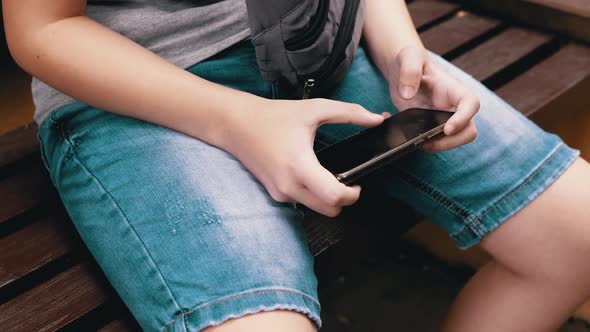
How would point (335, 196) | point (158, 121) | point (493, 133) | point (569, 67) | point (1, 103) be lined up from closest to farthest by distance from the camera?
1. point (335, 196)
2. point (158, 121)
3. point (493, 133)
4. point (569, 67)
5. point (1, 103)

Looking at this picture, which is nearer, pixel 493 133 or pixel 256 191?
pixel 256 191

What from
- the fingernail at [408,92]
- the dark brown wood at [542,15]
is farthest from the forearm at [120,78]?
the dark brown wood at [542,15]

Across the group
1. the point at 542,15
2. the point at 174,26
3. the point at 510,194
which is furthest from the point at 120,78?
the point at 542,15

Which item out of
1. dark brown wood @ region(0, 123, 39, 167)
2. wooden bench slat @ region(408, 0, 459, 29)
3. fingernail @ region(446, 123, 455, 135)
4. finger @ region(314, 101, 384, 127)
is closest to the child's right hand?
finger @ region(314, 101, 384, 127)

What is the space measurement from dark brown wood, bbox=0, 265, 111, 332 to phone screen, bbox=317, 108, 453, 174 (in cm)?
39

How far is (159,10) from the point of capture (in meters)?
0.84

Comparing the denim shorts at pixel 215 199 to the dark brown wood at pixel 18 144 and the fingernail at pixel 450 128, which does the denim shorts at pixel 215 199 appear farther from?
the dark brown wood at pixel 18 144

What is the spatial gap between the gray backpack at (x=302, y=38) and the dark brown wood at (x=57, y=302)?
405 mm

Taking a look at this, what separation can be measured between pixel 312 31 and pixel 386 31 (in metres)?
0.22

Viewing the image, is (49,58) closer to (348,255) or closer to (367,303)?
(348,255)

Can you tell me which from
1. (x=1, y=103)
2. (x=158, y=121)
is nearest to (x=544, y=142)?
(x=158, y=121)

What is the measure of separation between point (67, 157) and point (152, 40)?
0.20 meters

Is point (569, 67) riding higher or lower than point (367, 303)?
higher

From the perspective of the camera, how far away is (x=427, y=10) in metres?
1.64
